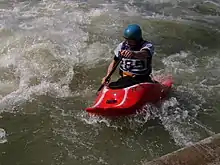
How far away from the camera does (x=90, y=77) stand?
7027 millimetres

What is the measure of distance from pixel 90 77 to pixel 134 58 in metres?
1.67

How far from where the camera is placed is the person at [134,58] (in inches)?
212

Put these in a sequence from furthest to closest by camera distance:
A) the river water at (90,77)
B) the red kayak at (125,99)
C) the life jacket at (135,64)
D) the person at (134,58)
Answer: the life jacket at (135,64), the person at (134,58), the red kayak at (125,99), the river water at (90,77)

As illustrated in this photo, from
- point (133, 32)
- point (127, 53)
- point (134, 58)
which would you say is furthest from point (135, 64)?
point (133, 32)

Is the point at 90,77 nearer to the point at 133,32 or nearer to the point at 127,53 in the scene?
the point at 127,53

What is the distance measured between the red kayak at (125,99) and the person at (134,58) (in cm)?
13

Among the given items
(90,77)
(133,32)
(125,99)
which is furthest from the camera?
(90,77)

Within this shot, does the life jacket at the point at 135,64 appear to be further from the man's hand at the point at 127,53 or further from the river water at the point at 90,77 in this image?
the river water at the point at 90,77

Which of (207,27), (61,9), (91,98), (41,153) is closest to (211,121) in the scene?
(91,98)

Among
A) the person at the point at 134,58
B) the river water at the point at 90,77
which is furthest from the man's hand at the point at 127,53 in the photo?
the river water at the point at 90,77

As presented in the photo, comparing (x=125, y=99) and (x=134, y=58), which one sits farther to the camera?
(x=134, y=58)

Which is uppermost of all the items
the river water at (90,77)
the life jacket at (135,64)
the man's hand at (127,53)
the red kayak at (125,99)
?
the man's hand at (127,53)

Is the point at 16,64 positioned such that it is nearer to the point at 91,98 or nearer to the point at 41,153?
the point at 91,98

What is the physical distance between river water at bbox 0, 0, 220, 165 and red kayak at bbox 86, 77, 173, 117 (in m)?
0.18
